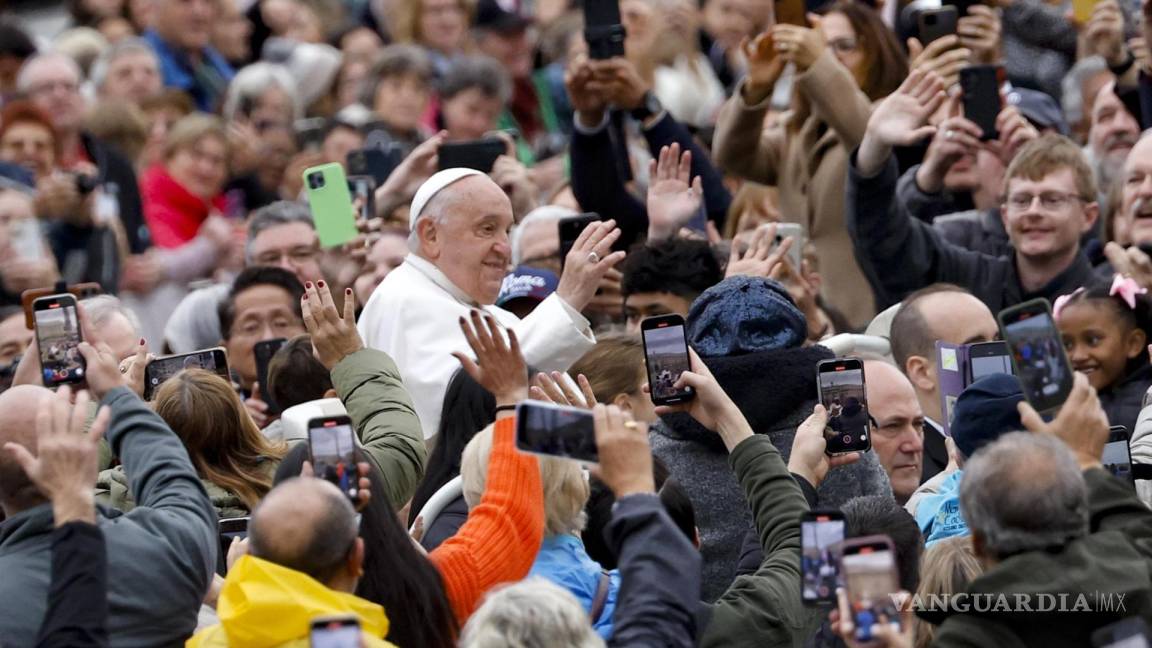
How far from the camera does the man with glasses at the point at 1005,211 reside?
26.6 feet

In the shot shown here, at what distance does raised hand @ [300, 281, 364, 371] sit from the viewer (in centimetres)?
595

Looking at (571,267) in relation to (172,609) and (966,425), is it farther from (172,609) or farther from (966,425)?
(172,609)

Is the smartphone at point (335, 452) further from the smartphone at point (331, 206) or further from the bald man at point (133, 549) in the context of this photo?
the smartphone at point (331, 206)

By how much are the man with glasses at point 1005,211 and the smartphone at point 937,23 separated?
830 millimetres

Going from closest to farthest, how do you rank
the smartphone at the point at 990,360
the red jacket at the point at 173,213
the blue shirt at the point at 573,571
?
1. the blue shirt at the point at 573,571
2. the smartphone at the point at 990,360
3. the red jacket at the point at 173,213

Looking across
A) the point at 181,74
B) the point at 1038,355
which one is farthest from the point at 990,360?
the point at 181,74

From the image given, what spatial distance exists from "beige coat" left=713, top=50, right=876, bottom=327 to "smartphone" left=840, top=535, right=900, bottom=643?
4.71m

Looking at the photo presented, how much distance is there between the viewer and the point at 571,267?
6.77 meters

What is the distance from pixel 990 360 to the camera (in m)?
6.33

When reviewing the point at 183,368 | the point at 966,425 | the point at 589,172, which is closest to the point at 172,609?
the point at 183,368

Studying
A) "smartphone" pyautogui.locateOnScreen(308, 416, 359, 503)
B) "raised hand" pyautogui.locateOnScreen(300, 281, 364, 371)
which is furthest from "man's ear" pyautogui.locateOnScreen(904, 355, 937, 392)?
"smartphone" pyautogui.locateOnScreen(308, 416, 359, 503)

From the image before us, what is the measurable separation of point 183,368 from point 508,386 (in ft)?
4.90

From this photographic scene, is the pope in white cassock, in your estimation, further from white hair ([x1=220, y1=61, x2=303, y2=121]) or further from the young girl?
white hair ([x1=220, y1=61, x2=303, y2=121])

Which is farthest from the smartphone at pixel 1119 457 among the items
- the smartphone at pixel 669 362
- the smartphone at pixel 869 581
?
the smartphone at pixel 869 581
